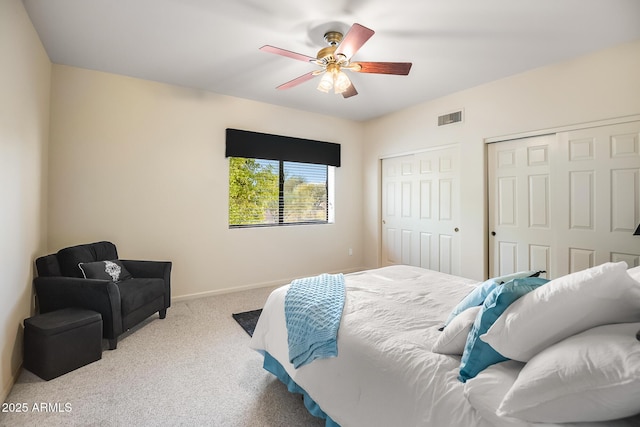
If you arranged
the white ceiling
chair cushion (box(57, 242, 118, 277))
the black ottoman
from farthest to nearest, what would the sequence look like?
chair cushion (box(57, 242, 118, 277)) < the white ceiling < the black ottoman

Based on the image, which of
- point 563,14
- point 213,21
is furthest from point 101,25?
point 563,14

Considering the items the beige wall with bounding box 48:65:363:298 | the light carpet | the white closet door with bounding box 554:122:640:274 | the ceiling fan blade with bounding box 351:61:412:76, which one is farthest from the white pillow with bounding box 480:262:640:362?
the beige wall with bounding box 48:65:363:298

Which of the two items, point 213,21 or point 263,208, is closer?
point 213,21

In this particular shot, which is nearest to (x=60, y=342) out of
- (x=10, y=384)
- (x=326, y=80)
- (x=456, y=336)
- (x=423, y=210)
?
(x=10, y=384)

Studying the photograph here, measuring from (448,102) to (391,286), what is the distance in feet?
9.54

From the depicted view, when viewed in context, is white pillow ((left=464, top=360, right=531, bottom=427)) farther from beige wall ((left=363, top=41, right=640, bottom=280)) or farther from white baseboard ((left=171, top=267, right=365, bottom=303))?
white baseboard ((left=171, top=267, right=365, bottom=303))

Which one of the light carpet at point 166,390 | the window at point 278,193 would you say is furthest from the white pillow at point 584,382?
the window at point 278,193

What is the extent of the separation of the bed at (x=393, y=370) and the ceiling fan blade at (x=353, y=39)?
5.69ft

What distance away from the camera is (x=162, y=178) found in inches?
140

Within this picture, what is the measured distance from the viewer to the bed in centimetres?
94

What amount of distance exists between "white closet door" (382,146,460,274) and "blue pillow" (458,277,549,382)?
303 centimetres

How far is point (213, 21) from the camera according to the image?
2.32 m

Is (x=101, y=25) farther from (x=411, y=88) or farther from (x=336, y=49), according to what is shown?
(x=411, y=88)

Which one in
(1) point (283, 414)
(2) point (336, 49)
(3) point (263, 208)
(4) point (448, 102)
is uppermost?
(4) point (448, 102)
